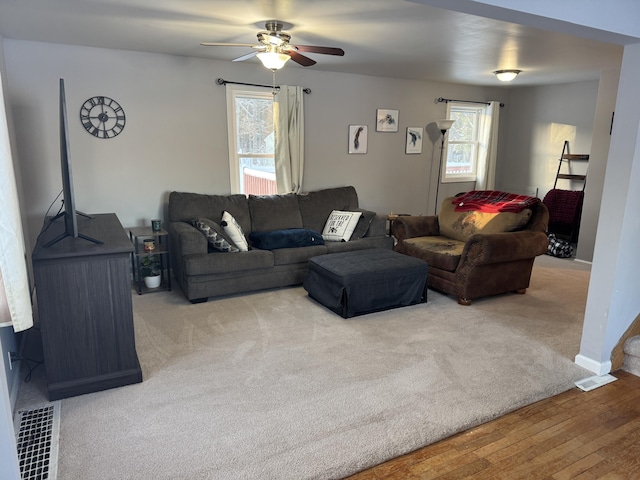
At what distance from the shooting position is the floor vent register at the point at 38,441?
2.02 m

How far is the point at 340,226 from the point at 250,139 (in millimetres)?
1480

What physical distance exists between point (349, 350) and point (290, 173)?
2.80 meters

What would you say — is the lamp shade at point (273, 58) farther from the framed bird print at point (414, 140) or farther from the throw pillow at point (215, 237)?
the framed bird print at point (414, 140)

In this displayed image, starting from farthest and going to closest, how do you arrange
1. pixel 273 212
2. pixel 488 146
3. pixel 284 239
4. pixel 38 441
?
pixel 488 146, pixel 273 212, pixel 284 239, pixel 38 441

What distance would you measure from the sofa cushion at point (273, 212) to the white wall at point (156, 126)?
0.47 m

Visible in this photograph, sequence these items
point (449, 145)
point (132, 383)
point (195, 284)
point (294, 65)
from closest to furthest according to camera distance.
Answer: point (132, 383)
point (195, 284)
point (294, 65)
point (449, 145)

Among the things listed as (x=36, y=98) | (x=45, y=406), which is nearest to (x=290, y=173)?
(x=36, y=98)

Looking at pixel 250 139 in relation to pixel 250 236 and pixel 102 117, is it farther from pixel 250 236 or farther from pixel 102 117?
pixel 102 117

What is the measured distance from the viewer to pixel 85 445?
220 centimetres

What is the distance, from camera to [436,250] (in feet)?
14.6

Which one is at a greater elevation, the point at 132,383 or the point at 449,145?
the point at 449,145

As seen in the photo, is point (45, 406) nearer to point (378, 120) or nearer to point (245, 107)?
point (245, 107)

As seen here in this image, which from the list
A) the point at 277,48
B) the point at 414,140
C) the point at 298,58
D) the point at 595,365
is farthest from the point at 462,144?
the point at 595,365

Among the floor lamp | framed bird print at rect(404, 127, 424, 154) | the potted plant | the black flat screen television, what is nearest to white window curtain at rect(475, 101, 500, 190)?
the floor lamp
